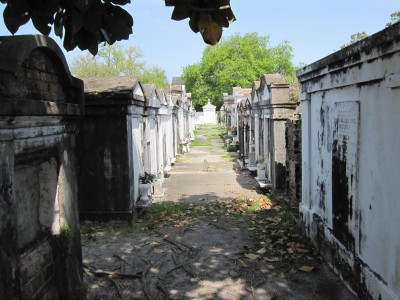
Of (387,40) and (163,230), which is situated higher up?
(387,40)

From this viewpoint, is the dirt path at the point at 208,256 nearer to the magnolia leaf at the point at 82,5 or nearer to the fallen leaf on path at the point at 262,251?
the fallen leaf on path at the point at 262,251

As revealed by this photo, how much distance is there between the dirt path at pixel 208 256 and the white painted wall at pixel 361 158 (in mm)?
544

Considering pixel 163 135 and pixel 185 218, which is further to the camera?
pixel 163 135

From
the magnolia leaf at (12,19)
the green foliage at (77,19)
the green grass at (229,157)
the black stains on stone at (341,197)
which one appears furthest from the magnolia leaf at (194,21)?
the green grass at (229,157)

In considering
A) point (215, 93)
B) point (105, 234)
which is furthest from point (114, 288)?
point (215, 93)

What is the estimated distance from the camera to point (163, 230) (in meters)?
7.80

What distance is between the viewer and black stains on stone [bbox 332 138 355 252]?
5.02 m

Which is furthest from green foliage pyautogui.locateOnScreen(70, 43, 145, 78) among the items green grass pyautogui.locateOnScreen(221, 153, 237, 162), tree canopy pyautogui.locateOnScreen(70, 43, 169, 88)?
green grass pyautogui.locateOnScreen(221, 153, 237, 162)

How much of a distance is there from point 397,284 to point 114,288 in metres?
3.30

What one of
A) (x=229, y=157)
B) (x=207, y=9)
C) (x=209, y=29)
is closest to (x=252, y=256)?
(x=209, y=29)

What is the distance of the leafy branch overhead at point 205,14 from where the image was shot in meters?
2.65

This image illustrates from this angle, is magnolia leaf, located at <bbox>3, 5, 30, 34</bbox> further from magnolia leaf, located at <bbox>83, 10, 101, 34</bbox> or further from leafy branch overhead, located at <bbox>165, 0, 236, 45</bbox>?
leafy branch overhead, located at <bbox>165, 0, 236, 45</bbox>

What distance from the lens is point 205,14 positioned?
270 centimetres

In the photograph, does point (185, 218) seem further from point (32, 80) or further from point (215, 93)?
point (215, 93)
